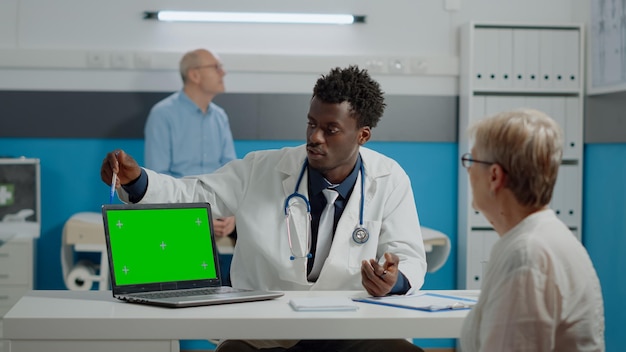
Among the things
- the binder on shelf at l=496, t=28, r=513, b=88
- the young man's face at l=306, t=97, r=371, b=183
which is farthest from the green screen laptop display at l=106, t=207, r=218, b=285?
the binder on shelf at l=496, t=28, r=513, b=88

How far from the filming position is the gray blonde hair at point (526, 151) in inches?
60.6

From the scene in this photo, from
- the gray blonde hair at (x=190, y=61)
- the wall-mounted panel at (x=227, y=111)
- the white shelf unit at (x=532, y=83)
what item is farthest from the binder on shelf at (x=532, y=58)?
the gray blonde hair at (x=190, y=61)

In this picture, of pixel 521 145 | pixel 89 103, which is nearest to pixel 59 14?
pixel 89 103

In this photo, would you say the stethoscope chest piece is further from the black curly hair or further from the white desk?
the white desk

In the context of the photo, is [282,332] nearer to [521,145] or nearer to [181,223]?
[181,223]

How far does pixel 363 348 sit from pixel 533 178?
Answer: 83cm

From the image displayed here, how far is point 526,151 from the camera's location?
154 centimetres

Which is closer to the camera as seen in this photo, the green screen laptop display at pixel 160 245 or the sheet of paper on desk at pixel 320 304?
the sheet of paper on desk at pixel 320 304

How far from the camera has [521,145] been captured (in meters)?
1.54

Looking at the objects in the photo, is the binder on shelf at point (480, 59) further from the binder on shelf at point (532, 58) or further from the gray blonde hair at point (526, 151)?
the gray blonde hair at point (526, 151)

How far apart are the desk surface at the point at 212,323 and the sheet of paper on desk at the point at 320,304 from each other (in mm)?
21

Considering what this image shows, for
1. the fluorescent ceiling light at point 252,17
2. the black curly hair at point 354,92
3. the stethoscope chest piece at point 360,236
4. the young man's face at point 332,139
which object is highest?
the fluorescent ceiling light at point 252,17

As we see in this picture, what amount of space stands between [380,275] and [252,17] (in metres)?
2.68

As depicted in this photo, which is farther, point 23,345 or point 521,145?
point 23,345
